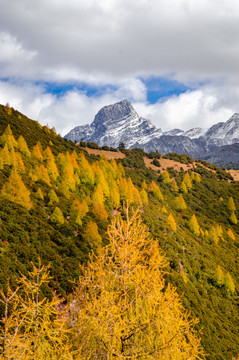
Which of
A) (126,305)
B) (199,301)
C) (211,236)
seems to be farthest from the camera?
(211,236)

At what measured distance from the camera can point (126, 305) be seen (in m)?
5.66

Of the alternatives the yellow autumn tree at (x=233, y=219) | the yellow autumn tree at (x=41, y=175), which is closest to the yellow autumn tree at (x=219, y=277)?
the yellow autumn tree at (x=41, y=175)

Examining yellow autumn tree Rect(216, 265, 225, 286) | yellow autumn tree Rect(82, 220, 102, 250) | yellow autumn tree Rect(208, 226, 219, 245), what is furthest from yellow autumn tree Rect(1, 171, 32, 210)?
yellow autumn tree Rect(208, 226, 219, 245)

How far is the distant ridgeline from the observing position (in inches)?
974

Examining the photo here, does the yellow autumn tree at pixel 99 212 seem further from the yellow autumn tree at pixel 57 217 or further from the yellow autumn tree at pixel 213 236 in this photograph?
the yellow autumn tree at pixel 213 236

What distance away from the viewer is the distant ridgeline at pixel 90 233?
2475cm

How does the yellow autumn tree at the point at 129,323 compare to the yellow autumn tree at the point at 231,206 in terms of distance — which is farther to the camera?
the yellow autumn tree at the point at 231,206

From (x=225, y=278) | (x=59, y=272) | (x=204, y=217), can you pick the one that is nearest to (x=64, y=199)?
(x=59, y=272)

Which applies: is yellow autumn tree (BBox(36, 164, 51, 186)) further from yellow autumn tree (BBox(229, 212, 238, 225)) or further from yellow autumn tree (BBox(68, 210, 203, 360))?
yellow autumn tree (BBox(229, 212, 238, 225))

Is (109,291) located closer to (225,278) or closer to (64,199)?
(64,199)

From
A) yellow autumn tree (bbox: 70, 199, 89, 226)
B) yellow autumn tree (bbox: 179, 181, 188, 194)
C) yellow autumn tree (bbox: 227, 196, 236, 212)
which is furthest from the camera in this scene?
yellow autumn tree (bbox: 179, 181, 188, 194)

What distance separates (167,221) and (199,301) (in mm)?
20368

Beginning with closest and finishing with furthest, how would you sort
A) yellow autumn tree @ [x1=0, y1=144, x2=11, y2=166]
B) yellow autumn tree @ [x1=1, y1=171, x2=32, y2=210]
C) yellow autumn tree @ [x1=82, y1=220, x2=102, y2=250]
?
yellow autumn tree @ [x1=1, y1=171, x2=32, y2=210] < yellow autumn tree @ [x1=82, y1=220, x2=102, y2=250] < yellow autumn tree @ [x1=0, y1=144, x2=11, y2=166]

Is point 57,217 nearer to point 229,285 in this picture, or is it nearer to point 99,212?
point 99,212
